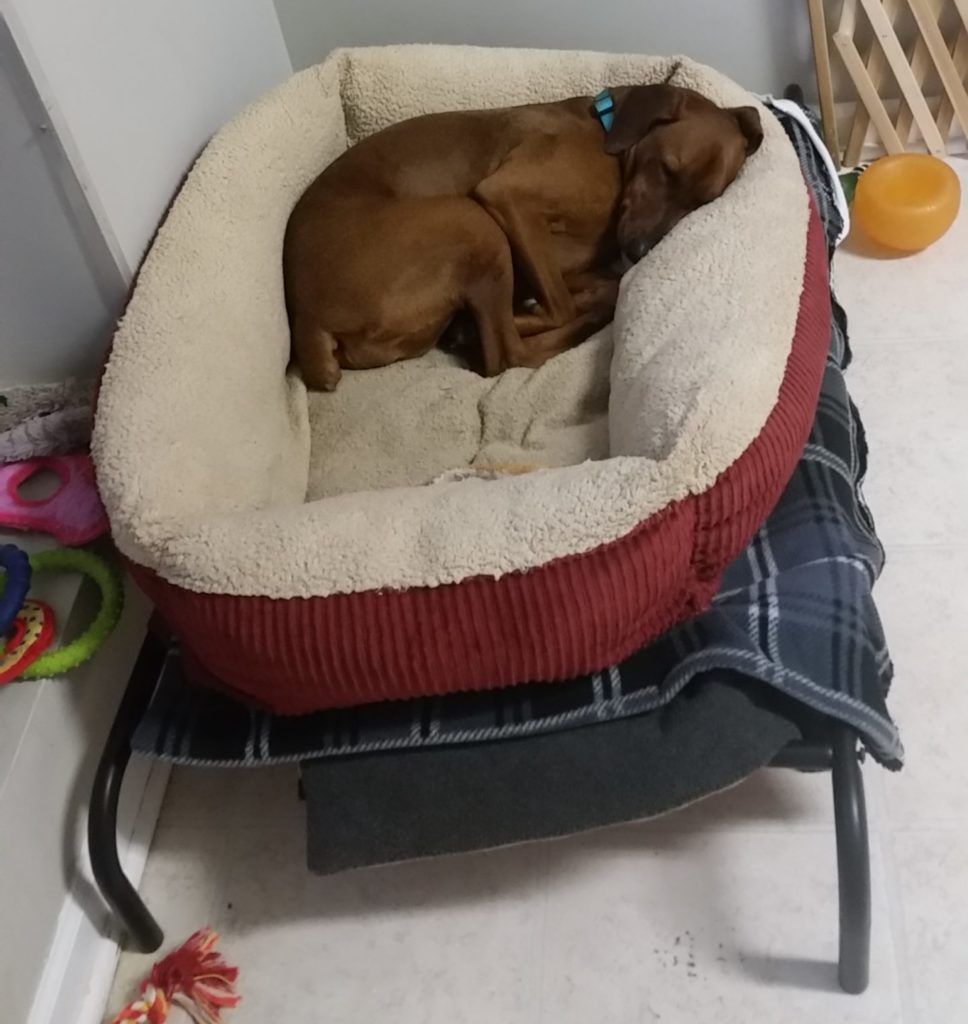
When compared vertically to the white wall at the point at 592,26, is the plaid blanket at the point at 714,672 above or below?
below

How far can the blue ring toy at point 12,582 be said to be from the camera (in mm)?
1314

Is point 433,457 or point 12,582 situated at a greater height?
point 12,582

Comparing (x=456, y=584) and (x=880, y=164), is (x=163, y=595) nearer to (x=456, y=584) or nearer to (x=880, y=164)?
(x=456, y=584)

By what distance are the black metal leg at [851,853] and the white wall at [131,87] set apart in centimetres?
110

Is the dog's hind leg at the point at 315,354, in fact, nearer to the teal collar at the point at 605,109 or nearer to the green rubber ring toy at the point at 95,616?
the green rubber ring toy at the point at 95,616

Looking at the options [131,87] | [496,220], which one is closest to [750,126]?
[496,220]

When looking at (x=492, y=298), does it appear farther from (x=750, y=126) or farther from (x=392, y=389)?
(x=750, y=126)

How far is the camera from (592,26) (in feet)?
7.30

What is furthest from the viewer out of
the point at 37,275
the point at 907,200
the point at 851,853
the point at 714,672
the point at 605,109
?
the point at 907,200

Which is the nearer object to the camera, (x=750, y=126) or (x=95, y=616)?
(x=95, y=616)

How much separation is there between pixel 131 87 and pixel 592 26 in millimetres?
1062

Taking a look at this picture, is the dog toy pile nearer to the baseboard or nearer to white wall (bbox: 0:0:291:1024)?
white wall (bbox: 0:0:291:1024)

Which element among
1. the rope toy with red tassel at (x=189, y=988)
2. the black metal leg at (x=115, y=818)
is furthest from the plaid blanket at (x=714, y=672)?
the rope toy with red tassel at (x=189, y=988)

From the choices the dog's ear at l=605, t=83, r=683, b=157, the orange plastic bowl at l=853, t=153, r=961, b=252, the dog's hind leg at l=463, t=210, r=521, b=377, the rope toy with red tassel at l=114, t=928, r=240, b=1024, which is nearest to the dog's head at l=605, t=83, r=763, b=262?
the dog's ear at l=605, t=83, r=683, b=157
